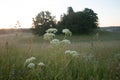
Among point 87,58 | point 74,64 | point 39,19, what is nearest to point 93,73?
point 74,64

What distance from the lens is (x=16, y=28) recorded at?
23.1ft

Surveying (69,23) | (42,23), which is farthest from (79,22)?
(42,23)

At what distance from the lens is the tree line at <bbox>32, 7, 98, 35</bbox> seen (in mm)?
59312

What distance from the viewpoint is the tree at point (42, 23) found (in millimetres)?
58406

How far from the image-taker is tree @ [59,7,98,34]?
59.9 metres

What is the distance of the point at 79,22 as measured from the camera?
60531 millimetres

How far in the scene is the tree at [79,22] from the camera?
59.9 meters

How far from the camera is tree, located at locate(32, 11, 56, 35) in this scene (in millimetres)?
58406

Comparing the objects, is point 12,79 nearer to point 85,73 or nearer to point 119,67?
point 85,73

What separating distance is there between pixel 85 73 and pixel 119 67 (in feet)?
2.75

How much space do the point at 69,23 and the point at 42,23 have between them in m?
6.00

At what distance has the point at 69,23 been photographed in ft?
197

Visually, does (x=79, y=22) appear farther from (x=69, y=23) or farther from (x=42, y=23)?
(x=42, y=23)

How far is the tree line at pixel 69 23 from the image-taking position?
5931 cm
